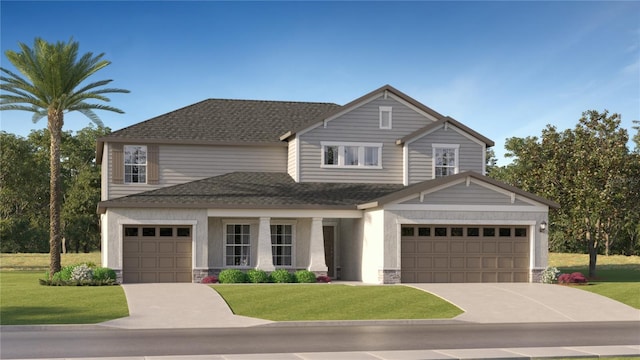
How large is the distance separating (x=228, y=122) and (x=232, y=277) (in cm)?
1068

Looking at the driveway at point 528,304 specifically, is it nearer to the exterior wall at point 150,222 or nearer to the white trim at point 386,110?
the exterior wall at point 150,222

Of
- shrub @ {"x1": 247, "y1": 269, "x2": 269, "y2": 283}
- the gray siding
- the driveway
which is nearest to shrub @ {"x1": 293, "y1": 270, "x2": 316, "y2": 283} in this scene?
shrub @ {"x1": 247, "y1": 269, "x2": 269, "y2": 283}

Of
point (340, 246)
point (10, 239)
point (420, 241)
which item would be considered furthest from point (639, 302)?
point (10, 239)

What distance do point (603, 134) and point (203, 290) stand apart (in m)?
23.2

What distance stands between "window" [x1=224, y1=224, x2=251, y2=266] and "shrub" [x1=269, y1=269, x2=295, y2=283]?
2801 mm

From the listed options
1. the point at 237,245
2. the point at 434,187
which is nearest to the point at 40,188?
the point at 237,245

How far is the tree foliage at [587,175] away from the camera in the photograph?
135 ft

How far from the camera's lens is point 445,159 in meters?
41.3

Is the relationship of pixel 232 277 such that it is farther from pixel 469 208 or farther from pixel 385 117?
pixel 385 117

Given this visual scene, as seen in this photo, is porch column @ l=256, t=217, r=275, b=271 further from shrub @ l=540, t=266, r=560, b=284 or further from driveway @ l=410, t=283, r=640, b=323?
shrub @ l=540, t=266, r=560, b=284

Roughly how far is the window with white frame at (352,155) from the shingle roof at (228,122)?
1.74m

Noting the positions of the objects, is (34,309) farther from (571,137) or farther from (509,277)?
(571,137)

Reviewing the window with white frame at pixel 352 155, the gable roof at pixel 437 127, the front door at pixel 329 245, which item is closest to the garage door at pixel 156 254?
the front door at pixel 329 245

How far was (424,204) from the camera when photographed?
114ft
